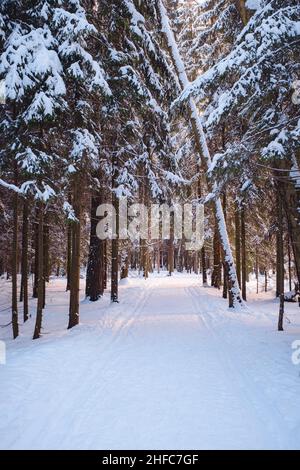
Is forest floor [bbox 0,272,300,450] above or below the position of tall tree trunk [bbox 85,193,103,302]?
below

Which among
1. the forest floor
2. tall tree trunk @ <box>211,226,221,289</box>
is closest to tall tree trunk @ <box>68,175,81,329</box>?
the forest floor

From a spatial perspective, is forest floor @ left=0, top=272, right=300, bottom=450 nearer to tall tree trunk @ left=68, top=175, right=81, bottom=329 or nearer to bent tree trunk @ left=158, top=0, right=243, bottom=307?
tall tree trunk @ left=68, top=175, right=81, bottom=329

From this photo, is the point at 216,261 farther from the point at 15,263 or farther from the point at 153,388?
the point at 153,388

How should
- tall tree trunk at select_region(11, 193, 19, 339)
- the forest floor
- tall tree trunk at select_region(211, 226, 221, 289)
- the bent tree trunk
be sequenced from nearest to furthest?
the forest floor
tall tree trunk at select_region(11, 193, 19, 339)
the bent tree trunk
tall tree trunk at select_region(211, 226, 221, 289)

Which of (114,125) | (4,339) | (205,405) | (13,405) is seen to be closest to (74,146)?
(114,125)

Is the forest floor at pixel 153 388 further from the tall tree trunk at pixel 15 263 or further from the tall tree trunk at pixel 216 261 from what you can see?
the tall tree trunk at pixel 216 261

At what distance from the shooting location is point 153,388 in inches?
242

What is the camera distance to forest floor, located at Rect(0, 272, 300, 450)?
180 inches

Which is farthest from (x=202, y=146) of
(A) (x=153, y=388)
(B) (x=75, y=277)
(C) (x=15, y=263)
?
(A) (x=153, y=388)

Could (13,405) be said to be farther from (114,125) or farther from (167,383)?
(114,125)

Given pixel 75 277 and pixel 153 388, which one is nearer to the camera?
pixel 153 388

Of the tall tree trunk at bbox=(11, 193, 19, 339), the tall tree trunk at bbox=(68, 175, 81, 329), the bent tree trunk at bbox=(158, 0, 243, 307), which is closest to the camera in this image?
the tall tree trunk at bbox=(11, 193, 19, 339)

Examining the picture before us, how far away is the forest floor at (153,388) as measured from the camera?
180 inches

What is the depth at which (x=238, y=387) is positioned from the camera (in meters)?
6.12
